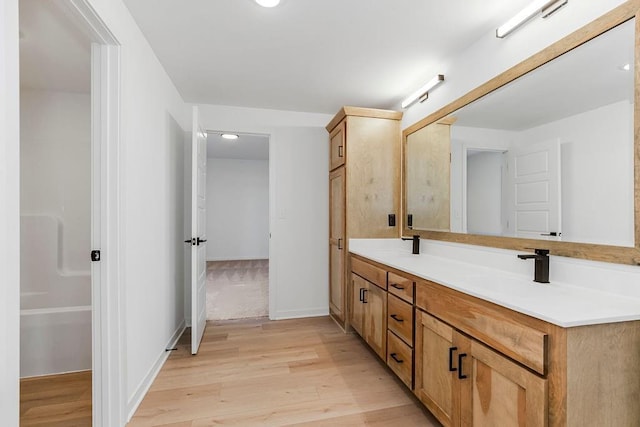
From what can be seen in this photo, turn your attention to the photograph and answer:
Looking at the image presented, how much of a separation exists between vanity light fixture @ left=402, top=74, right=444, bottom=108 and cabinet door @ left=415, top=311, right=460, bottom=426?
1.75m

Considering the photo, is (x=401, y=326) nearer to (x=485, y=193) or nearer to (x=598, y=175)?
(x=485, y=193)

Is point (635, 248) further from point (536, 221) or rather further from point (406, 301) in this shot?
point (406, 301)

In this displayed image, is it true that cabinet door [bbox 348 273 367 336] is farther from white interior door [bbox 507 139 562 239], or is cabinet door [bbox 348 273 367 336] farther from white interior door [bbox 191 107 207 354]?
white interior door [bbox 191 107 207 354]

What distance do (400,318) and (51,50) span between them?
2.77 meters

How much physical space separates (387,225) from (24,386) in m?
2.99

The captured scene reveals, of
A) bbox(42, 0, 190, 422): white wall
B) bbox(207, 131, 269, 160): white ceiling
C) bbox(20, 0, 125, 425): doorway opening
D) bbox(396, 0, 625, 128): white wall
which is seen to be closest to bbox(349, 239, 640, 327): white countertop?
bbox(396, 0, 625, 128): white wall

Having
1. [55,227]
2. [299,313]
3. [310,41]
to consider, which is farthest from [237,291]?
[310,41]

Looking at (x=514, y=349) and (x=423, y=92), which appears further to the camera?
(x=423, y=92)

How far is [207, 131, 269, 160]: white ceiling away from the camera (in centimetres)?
517

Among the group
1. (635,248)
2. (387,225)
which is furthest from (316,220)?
(635,248)

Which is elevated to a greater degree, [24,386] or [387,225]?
[387,225]

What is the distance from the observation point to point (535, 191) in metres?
1.57
